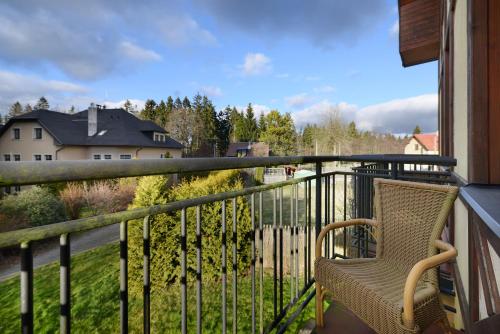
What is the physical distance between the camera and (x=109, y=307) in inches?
225

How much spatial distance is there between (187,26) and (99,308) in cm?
2628

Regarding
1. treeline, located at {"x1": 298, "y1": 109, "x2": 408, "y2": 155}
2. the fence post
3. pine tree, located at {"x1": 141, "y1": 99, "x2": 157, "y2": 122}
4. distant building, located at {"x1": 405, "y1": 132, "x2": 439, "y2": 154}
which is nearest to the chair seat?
the fence post

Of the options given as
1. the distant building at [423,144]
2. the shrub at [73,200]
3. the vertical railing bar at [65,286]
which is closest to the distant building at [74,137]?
the shrub at [73,200]

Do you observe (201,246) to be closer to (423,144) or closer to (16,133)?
(16,133)

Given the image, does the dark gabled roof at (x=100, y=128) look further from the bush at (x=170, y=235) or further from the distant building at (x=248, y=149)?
the bush at (x=170, y=235)

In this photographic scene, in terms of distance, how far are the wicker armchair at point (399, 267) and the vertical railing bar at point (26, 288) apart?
1.28 m

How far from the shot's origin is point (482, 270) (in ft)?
4.73

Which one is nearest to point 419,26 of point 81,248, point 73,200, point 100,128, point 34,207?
point 81,248

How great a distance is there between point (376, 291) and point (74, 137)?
2651 centimetres

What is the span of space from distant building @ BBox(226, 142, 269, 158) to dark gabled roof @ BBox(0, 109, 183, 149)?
15.1 m

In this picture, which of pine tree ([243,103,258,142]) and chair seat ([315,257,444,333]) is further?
pine tree ([243,103,258,142])

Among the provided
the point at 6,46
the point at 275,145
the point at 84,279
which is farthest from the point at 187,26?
the point at 6,46

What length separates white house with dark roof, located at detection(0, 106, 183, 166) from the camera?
22.4m

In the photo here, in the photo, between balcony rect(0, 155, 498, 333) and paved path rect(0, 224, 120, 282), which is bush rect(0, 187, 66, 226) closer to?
balcony rect(0, 155, 498, 333)
